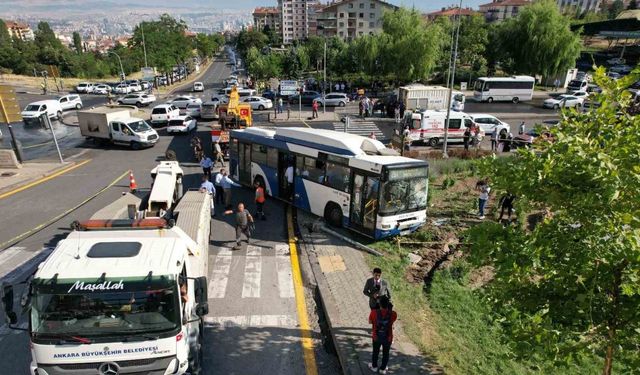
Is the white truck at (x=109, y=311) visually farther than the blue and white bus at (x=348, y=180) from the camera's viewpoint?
No

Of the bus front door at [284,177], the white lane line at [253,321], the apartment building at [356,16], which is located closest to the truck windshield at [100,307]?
the white lane line at [253,321]

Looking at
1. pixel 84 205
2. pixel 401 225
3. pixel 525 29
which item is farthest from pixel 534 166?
pixel 525 29

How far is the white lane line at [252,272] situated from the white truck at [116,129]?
1772 centimetres

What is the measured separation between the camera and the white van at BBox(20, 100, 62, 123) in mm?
37469

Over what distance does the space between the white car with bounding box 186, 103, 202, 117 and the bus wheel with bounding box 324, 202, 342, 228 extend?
94.2 ft

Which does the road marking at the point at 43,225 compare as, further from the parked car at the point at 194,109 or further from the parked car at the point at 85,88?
the parked car at the point at 85,88

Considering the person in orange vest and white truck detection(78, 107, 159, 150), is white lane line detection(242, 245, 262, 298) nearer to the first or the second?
the person in orange vest

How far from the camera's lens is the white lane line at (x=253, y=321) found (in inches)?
380

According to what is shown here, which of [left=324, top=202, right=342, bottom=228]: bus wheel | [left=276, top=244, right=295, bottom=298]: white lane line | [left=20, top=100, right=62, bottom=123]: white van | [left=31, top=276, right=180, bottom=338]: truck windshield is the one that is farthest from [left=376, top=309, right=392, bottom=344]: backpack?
[left=20, top=100, right=62, bottom=123]: white van

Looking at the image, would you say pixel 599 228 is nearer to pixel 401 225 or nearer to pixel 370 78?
pixel 401 225

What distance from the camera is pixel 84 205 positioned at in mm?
17219

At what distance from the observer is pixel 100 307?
6.23 meters

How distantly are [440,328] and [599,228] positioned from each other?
225 inches

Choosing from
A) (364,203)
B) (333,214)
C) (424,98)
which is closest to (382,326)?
(364,203)
